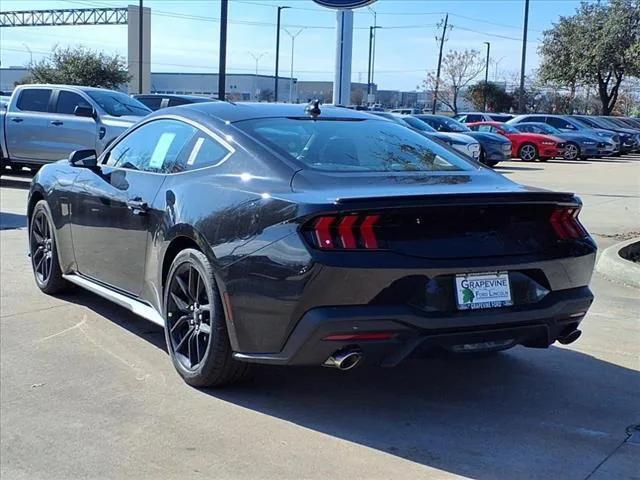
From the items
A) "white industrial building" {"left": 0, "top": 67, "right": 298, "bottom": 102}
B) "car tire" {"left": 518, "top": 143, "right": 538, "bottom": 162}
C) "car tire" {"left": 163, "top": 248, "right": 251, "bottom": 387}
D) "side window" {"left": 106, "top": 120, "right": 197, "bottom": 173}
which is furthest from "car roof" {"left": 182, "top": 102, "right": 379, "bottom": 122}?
"white industrial building" {"left": 0, "top": 67, "right": 298, "bottom": 102}

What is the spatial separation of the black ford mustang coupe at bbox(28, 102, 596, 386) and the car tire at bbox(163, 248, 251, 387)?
1 centimetres

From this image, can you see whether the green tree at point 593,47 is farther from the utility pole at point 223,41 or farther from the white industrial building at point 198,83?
the white industrial building at point 198,83

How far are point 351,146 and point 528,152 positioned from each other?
81.5 ft

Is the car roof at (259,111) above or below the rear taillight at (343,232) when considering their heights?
above

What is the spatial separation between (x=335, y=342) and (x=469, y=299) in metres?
0.69

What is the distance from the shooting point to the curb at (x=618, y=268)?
734cm

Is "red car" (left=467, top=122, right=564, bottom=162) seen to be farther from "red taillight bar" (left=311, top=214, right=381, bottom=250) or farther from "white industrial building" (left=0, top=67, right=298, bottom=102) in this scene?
"white industrial building" (left=0, top=67, right=298, bottom=102)

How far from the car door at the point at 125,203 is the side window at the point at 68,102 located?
8987mm

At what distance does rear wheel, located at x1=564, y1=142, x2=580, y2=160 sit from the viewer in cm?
2884

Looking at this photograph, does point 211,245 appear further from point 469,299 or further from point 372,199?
point 469,299

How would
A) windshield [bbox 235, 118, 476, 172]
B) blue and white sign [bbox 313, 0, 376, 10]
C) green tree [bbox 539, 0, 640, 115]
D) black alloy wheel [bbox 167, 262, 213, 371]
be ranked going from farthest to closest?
green tree [bbox 539, 0, 640, 115] → blue and white sign [bbox 313, 0, 376, 10] → windshield [bbox 235, 118, 476, 172] → black alloy wheel [bbox 167, 262, 213, 371]

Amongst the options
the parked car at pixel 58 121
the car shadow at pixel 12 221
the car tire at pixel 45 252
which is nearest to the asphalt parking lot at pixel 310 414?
the car tire at pixel 45 252

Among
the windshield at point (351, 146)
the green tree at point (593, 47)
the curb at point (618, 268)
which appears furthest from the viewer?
the green tree at point (593, 47)

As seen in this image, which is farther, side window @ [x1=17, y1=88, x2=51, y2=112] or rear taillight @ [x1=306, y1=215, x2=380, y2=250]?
side window @ [x1=17, y1=88, x2=51, y2=112]
